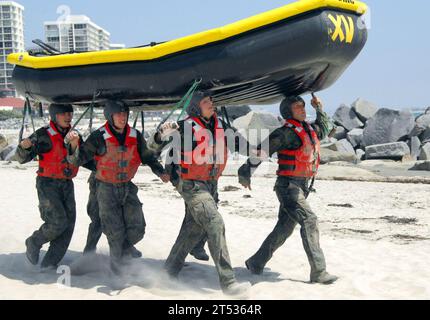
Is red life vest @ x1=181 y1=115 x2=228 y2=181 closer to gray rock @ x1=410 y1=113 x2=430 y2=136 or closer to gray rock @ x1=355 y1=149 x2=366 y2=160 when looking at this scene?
gray rock @ x1=355 y1=149 x2=366 y2=160

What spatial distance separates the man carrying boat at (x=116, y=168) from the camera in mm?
5188

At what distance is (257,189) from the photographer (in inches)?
474

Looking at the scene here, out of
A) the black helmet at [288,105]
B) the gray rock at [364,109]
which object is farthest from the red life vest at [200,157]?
the gray rock at [364,109]

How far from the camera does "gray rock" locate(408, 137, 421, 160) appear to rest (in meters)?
20.2

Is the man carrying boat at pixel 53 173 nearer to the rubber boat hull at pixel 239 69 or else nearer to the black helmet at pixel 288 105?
the rubber boat hull at pixel 239 69

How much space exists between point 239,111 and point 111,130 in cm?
2227

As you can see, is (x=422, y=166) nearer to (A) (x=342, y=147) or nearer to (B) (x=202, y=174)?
(A) (x=342, y=147)

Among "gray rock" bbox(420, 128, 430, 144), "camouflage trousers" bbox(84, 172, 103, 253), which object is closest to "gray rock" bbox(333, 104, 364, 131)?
"gray rock" bbox(420, 128, 430, 144)

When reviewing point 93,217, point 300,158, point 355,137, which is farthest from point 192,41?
point 355,137

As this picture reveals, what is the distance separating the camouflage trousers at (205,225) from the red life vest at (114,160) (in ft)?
1.81

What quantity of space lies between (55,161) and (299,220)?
2.35m

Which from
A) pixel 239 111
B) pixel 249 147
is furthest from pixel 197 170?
pixel 239 111

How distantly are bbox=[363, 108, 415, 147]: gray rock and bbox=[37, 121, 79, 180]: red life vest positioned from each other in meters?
17.3

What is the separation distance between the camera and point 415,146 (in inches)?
814
